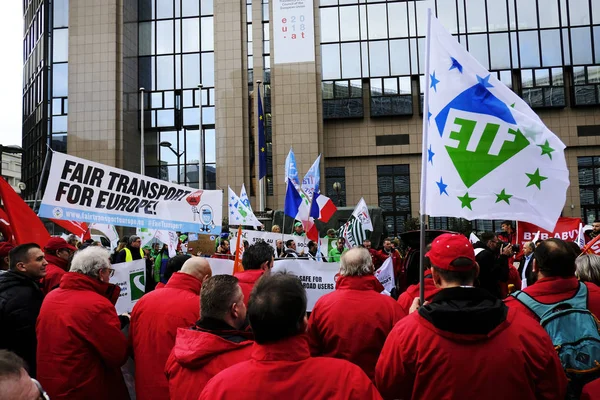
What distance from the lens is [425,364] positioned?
2.48 m

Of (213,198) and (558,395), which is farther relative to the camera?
(213,198)

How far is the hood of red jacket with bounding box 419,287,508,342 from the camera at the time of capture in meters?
2.37

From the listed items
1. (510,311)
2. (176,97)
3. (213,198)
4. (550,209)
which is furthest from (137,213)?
(176,97)

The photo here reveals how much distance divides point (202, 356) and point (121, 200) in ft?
16.7

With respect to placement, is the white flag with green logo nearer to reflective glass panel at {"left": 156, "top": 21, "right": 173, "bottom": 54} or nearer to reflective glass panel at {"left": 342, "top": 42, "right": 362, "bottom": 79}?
reflective glass panel at {"left": 342, "top": 42, "right": 362, "bottom": 79}

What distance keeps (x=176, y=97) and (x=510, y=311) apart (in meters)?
34.3

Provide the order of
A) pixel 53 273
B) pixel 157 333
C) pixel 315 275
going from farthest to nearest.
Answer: pixel 315 275, pixel 53 273, pixel 157 333

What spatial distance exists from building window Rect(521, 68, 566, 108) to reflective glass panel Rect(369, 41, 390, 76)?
841cm

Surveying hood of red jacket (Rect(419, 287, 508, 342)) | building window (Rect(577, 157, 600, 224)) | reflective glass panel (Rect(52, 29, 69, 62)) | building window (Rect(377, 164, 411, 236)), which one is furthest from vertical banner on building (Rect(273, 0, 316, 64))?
hood of red jacket (Rect(419, 287, 508, 342))

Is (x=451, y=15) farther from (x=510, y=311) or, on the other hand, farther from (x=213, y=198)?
(x=510, y=311)

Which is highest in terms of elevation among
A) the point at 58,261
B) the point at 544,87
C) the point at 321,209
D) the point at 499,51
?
the point at 499,51

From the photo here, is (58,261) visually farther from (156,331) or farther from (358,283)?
(358,283)

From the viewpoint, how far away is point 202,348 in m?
2.72

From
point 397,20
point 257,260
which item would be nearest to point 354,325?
point 257,260
